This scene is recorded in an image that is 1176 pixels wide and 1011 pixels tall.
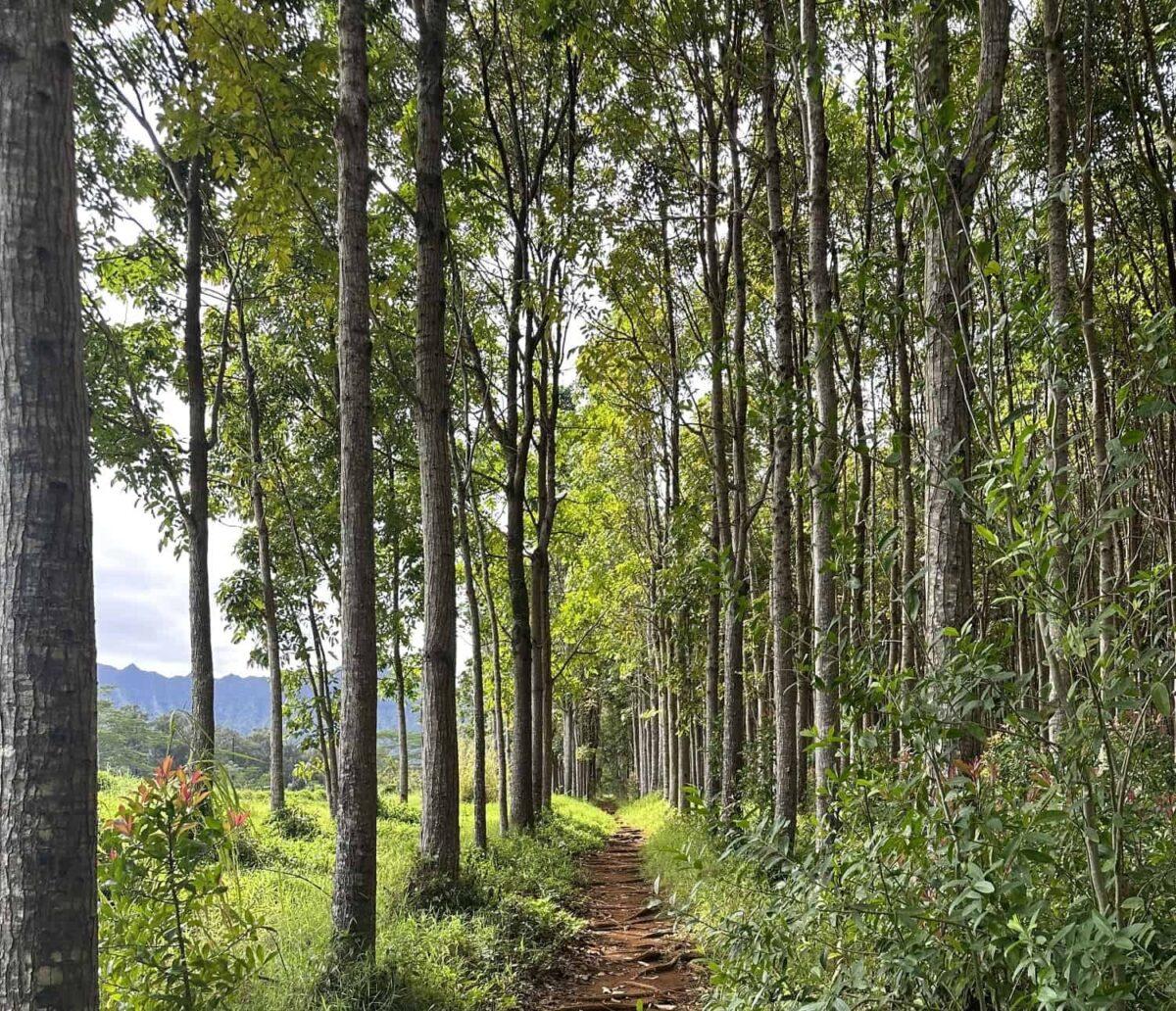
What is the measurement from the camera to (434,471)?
728cm

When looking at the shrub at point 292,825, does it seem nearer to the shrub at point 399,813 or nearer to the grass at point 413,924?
the grass at point 413,924

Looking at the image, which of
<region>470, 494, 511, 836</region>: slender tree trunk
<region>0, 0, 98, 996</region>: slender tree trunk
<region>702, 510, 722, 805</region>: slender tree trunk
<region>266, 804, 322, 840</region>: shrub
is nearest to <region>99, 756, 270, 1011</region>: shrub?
<region>0, 0, 98, 996</region>: slender tree trunk

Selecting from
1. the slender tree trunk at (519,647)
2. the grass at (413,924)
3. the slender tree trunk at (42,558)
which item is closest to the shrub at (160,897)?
the grass at (413,924)

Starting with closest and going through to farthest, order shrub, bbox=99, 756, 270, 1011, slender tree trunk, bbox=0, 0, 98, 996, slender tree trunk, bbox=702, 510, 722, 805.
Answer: slender tree trunk, bbox=0, 0, 98, 996
shrub, bbox=99, 756, 270, 1011
slender tree trunk, bbox=702, 510, 722, 805

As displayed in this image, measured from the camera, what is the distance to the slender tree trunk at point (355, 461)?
5328 millimetres

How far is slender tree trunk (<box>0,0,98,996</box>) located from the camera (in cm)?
223

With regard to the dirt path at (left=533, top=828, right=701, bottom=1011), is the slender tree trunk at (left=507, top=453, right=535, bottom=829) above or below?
above

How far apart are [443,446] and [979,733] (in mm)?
5797

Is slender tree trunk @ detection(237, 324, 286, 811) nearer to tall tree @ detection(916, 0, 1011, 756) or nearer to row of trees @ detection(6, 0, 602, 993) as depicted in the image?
row of trees @ detection(6, 0, 602, 993)

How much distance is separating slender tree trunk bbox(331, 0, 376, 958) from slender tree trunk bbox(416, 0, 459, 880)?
1750mm

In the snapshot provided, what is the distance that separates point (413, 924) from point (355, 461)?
12.1ft

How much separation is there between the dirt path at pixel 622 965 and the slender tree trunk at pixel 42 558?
3090 mm

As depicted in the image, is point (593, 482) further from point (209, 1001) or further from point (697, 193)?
point (209, 1001)

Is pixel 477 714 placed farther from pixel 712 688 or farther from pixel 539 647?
pixel 712 688
